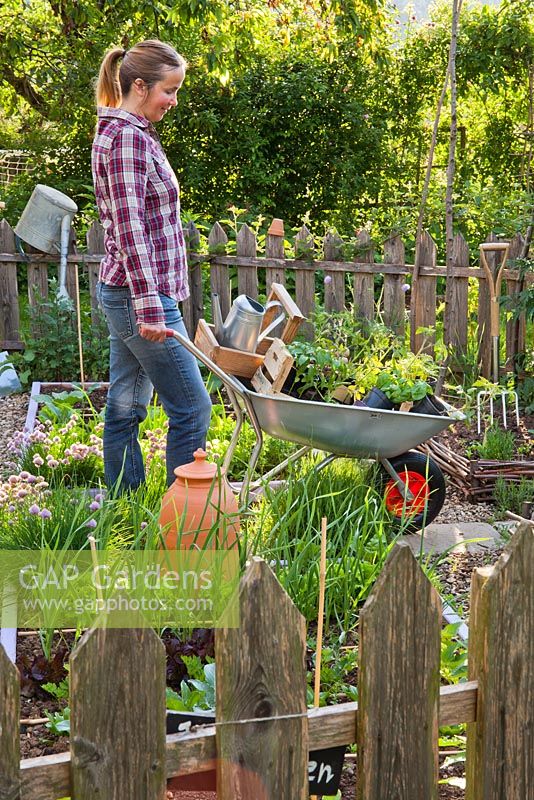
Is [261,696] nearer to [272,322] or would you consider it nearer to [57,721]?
[57,721]

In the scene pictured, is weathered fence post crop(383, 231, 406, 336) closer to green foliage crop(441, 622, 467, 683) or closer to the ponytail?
the ponytail

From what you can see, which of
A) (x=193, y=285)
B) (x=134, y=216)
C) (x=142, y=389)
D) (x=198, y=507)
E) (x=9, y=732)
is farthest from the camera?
(x=193, y=285)

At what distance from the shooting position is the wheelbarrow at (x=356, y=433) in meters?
3.46

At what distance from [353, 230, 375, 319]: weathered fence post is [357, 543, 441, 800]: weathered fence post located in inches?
191

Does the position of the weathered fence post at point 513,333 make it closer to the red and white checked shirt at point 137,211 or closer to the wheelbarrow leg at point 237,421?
the wheelbarrow leg at point 237,421

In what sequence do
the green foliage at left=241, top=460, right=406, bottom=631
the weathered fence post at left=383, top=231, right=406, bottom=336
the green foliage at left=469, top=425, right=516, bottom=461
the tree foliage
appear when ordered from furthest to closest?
the tree foliage < the weathered fence post at left=383, top=231, right=406, bottom=336 < the green foliage at left=469, top=425, right=516, bottom=461 < the green foliage at left=241, top=460, right=406, bottom=631

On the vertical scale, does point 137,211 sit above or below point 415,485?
above

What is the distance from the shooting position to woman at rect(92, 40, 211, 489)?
3.29 meters

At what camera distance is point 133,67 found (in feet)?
10.9

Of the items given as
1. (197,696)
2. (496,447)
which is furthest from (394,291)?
(197,696)

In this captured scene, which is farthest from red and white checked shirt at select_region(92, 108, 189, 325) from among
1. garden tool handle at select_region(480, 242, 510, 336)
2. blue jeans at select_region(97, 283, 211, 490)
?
garden tool handle at select_region(480, 242, 510, 336)

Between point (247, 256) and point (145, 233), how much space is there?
3.28 meters

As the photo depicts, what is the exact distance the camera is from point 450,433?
5266mm

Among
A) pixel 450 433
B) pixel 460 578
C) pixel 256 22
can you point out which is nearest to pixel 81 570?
pixel 460 578
